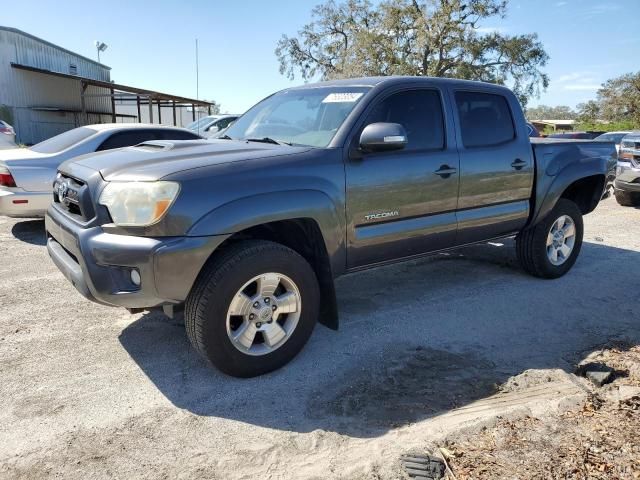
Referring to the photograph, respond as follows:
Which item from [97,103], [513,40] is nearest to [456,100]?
[513,40]

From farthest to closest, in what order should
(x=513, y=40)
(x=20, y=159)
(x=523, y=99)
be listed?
(x=523, y=99) < (x=513, y=40) < (x=20, y=159)

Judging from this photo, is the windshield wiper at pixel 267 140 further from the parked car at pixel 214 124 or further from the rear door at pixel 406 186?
the parked car at pixel 214 124

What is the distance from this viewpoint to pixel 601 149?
5676 mm

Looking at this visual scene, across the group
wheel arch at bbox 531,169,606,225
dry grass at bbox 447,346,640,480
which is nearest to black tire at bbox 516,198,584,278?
wheel arch at bbox 531,169,606,225

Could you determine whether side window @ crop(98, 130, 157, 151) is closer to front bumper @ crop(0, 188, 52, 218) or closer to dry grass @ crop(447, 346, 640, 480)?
front bumper @ crop(0, 188, 52, 218)

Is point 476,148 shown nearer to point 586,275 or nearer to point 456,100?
point 456,100

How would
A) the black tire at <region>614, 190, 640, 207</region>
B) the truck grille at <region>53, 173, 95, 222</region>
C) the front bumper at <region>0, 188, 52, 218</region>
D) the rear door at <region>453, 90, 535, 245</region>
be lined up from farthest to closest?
1. the black tire at <region>614, 190, 640, 207</region>
2. the front bumper at <region>0, 188, 52, 218</region>
3. the rear door at <region>453, 90, 535, 245</region>
4. the truck grille at <region>53, 173, 95, 222</region>

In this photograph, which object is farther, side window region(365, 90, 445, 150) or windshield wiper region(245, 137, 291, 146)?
side window region(365, 90, 445, 150)

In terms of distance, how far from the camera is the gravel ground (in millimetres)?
2531

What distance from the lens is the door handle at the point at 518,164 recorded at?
15.5 ft

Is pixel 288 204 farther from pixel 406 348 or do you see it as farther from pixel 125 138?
pixel 125 138

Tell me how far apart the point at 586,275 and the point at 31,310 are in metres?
5.57

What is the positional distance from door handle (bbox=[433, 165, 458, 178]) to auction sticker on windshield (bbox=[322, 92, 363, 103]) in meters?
0.87

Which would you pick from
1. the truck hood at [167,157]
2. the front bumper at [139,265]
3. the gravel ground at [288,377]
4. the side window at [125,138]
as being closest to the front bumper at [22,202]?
the side window at [125,138]
